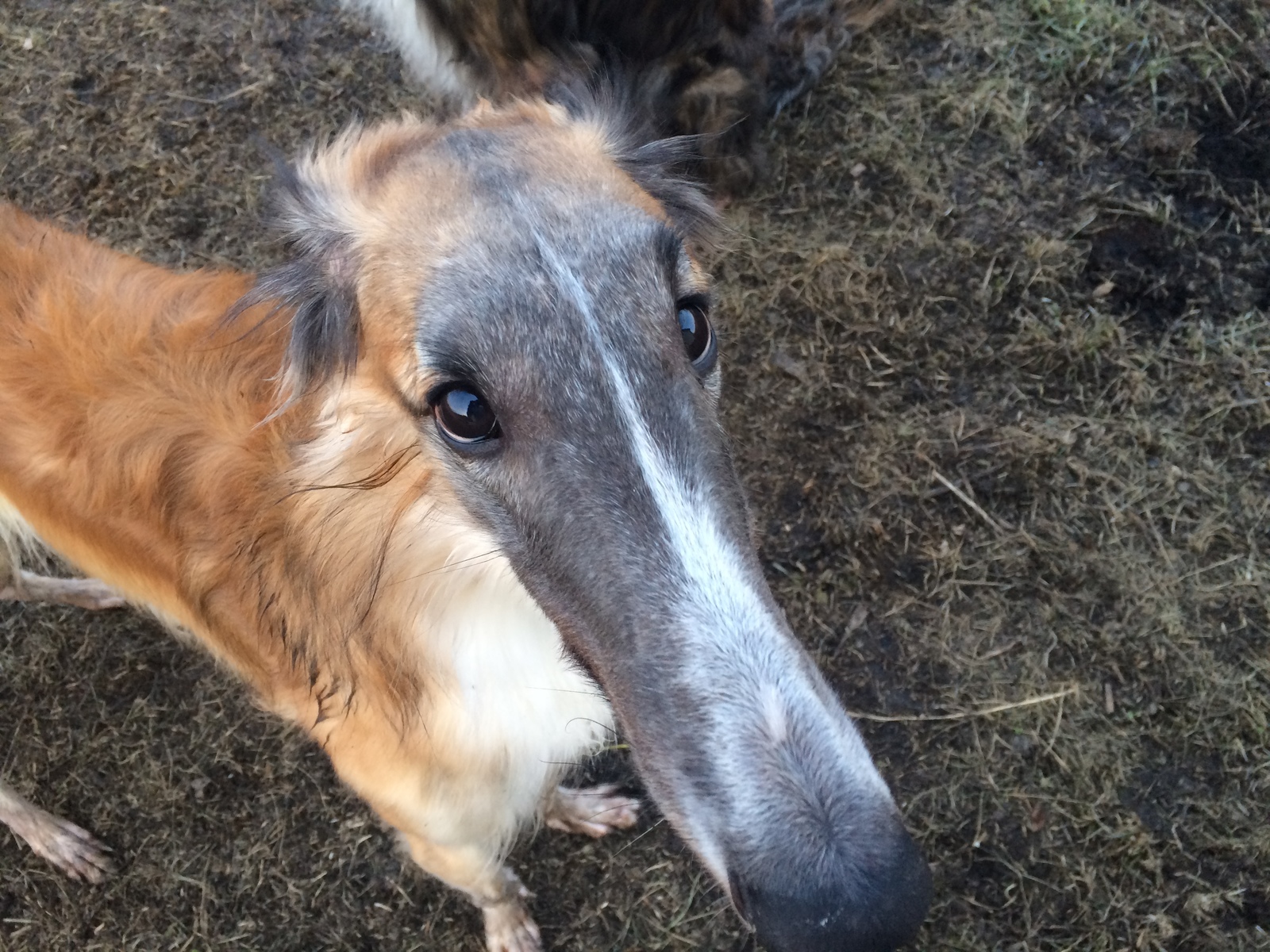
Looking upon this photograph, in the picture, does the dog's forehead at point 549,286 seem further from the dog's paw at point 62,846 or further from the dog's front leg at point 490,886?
the dog's paw at point 62,846

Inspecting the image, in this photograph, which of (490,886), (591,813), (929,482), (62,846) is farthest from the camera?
(929,482)

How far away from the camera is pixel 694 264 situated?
218 cm

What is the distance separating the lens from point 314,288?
2.14 m

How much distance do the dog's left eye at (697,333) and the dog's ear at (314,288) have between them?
75 centimetres

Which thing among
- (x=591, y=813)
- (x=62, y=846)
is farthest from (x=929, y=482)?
(x=62, y=846)

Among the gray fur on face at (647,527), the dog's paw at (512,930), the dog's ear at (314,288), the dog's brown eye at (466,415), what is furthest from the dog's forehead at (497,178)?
the dog's paw at (512,930)

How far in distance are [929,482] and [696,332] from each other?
85.2 inches

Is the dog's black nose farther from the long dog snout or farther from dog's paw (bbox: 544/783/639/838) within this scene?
dog's paw (bbox: 544/783/639/838)

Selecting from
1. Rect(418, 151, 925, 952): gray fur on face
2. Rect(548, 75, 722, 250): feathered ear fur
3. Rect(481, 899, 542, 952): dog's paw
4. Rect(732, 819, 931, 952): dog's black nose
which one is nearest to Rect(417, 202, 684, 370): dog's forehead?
Rect(418, 151, 925, 952): gray fur on face

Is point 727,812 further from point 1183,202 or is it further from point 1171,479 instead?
point 1183,202

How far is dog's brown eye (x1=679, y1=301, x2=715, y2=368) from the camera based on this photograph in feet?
6.49

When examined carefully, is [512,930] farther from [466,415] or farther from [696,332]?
[696,332]

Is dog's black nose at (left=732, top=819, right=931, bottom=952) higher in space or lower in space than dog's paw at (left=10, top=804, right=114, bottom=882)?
higher

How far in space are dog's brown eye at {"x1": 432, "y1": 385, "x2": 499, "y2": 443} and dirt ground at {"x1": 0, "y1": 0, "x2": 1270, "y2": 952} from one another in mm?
2085
